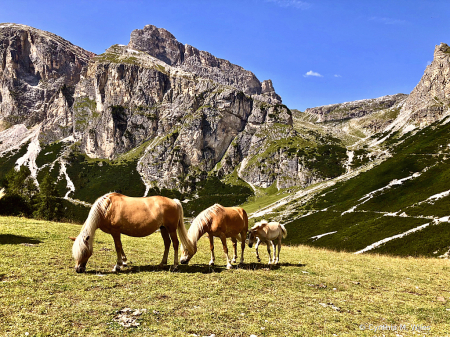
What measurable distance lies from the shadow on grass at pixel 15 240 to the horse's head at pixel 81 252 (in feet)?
21.2

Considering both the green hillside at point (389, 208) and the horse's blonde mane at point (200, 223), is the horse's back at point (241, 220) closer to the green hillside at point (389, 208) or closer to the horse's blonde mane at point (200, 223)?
the horse's blonde mane at point (200, 223)

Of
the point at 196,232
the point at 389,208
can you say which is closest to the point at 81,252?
the point at 196,232

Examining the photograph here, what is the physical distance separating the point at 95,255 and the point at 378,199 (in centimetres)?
14903

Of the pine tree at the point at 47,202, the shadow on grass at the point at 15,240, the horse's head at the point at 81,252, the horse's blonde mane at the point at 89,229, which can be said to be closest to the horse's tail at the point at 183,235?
the horse's blonde mane at the point at 89,229

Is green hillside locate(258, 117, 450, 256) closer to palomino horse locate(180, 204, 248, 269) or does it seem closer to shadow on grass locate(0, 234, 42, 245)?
palomino horse locate(180, 204, 248, 269)

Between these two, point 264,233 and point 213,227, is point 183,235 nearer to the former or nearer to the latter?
point 213,227

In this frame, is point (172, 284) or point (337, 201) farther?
point (337, 201)

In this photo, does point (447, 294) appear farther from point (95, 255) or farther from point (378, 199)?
point (378, 199)

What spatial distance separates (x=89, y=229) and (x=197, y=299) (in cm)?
612

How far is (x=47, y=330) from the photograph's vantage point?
250 inches

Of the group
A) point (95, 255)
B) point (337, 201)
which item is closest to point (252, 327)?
point (95, 255)

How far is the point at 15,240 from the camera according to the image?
15742 mm

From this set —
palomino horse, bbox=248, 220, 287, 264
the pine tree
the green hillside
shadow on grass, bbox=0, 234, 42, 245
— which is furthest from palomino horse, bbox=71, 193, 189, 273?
the green hillside

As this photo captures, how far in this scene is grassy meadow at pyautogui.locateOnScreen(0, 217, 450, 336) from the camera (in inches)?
283
